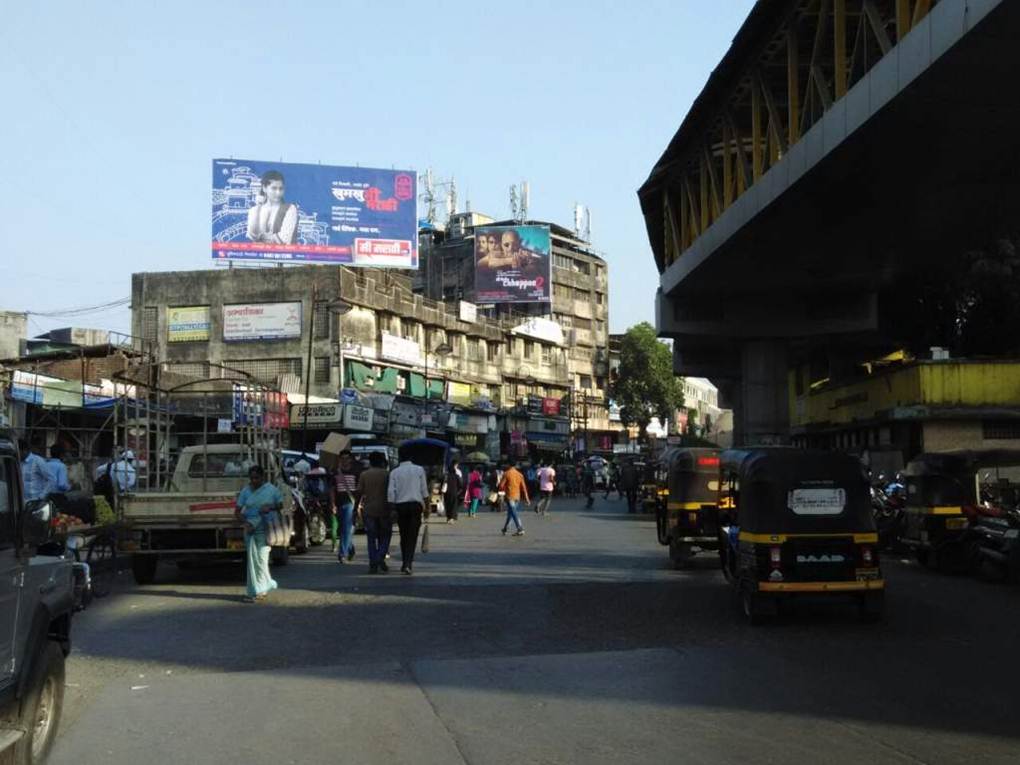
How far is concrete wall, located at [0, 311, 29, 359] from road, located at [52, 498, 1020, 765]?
23.6 m

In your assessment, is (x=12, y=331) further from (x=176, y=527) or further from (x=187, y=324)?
(x=176, y=527)

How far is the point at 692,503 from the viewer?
17109mm

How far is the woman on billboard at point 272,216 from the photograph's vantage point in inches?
2147

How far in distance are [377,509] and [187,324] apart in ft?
138

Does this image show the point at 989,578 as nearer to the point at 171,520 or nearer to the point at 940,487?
the point at 940,487

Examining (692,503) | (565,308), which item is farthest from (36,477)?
(565,308)

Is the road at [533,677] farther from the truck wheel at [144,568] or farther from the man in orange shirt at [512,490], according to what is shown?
the man in orange shirt at [512,490]

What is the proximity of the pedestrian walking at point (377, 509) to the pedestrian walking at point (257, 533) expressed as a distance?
102 inches

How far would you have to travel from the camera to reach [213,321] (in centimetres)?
5431

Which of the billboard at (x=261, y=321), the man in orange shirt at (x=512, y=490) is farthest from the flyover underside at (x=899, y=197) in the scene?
the billboard at (x=261, y=321)

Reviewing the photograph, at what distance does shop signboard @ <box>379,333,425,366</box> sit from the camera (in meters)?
56.2

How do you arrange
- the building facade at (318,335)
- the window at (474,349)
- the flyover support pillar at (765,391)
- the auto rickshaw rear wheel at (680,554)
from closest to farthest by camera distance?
1. the auto rickshaw rear wheel at (680,554)
2. the flyover support pillar at (765,391)
3. the building facade at (318,335)
4. the window at (474,349)

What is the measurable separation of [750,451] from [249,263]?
4831cm

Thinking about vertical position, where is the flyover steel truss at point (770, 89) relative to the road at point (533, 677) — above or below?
above
